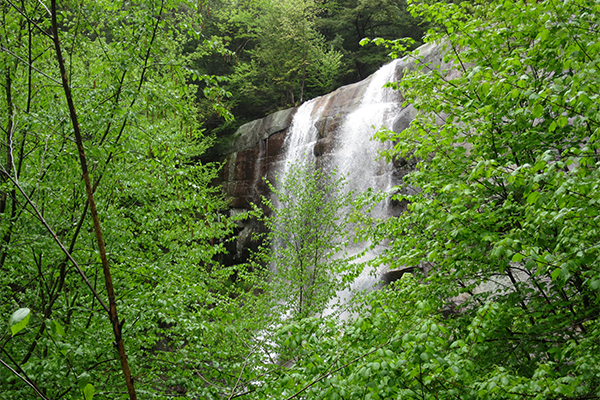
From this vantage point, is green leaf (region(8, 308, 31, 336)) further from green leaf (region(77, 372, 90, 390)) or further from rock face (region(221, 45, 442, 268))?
rock face (region(221, 45, 442, 268))

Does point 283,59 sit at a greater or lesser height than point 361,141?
greater

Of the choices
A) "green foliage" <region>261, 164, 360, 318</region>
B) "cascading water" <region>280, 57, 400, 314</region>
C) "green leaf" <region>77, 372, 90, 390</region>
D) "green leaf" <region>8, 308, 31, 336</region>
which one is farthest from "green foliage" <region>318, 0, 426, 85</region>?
"green leaf" <region>8, 308, 31, 336</region>

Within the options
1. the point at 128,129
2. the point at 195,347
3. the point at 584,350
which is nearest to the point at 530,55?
the point at 584,350

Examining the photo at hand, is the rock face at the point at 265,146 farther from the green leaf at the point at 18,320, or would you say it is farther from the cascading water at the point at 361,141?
the green leaf at the point at 18,320

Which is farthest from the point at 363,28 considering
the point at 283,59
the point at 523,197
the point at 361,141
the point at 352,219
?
the point at 523,197

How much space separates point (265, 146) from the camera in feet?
64.4

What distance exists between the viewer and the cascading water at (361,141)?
46.5ft

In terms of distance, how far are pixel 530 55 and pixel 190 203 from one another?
3.95 metres

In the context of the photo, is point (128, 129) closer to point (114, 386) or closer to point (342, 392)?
point (114, 386)

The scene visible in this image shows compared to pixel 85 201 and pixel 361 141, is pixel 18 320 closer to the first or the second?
pixel 85 201

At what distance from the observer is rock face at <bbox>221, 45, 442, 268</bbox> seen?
16.6 metres

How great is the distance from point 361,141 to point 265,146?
625 centimetres

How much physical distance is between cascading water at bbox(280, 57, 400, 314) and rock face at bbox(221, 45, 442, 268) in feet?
0.81

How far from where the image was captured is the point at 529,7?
11.2 feet
